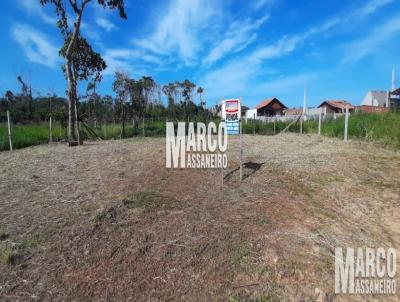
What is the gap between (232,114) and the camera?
13.3 ft

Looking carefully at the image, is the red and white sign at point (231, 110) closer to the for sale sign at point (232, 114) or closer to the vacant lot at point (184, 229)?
the for sale sign at point (232, 114)

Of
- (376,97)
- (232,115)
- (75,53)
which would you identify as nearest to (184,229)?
(232,115)

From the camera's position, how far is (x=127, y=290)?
6.80 ft

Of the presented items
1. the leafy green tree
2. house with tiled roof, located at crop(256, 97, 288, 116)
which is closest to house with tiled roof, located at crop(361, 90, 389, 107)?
house with tiled roof, located at crop(256, 97, 288, 116)

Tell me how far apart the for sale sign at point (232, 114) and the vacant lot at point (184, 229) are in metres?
0.87

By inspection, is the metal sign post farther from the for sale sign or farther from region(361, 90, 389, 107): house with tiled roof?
region(361, 90, 389, 107): house with tiled roof

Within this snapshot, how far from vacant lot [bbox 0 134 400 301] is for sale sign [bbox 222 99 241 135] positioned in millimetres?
866

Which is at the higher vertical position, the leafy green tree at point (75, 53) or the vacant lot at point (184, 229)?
the leafy green tree at point (75, 53)

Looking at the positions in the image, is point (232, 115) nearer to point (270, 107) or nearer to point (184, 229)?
point (184, 229)

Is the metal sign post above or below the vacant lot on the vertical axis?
above

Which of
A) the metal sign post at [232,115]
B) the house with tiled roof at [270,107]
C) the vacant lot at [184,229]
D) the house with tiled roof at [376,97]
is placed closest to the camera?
the vacant lot at [184,229]

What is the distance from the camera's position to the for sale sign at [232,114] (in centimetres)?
404

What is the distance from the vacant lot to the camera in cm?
214

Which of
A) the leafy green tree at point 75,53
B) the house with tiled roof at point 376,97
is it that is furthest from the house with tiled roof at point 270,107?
the leafy green tree at point 75,53
